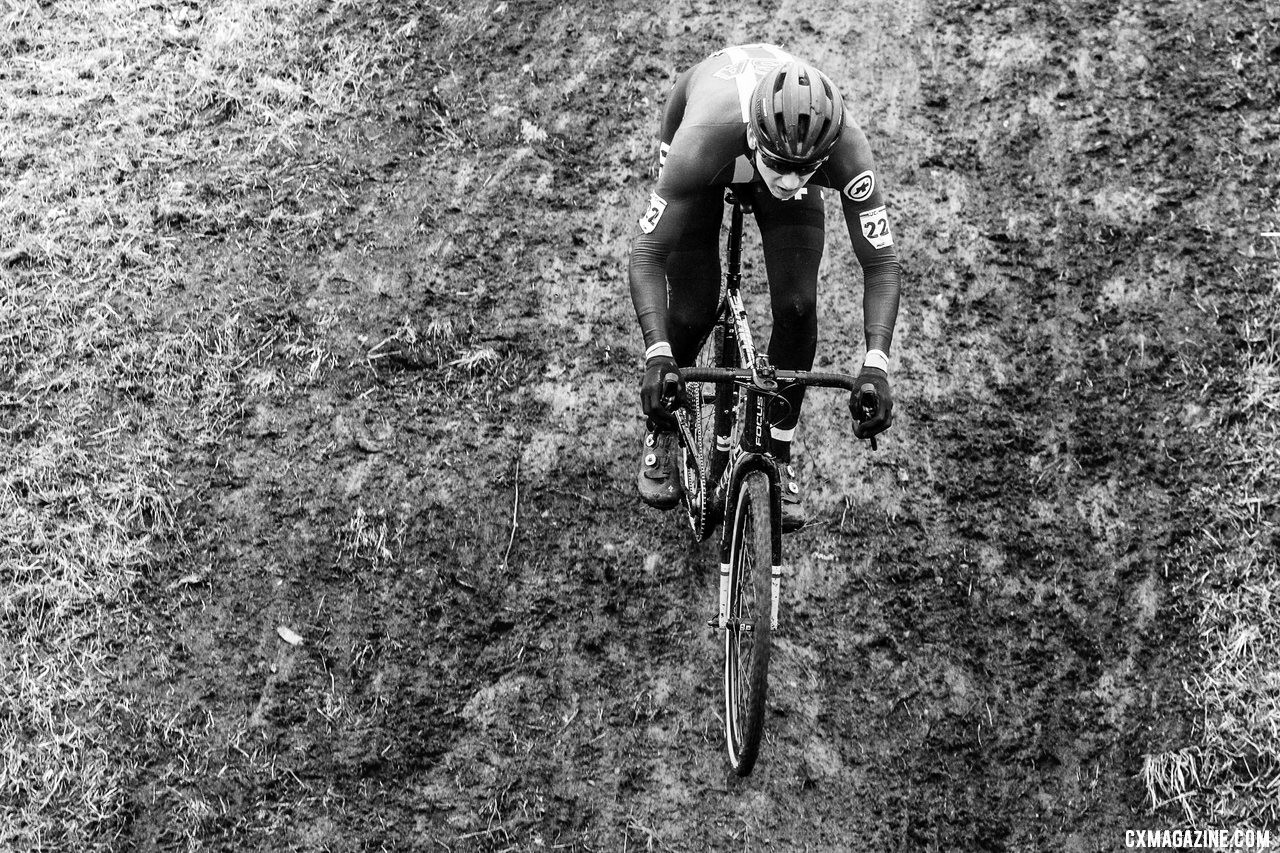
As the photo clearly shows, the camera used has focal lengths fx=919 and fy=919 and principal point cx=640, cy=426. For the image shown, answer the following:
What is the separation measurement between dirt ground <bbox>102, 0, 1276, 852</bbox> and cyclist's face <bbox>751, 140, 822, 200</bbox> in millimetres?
1965

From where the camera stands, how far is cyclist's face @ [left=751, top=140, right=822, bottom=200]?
3.89 m

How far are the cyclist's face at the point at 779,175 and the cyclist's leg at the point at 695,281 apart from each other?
0.44 meters

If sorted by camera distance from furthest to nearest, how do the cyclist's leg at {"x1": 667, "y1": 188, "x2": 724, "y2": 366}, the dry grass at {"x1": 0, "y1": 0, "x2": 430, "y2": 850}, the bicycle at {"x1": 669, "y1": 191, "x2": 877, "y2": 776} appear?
1. the dry grass at {"x1": 0, "y1": 0, "x2": 430, "y2": 850}
2. the cyclist's leg at {"x1": 667, "y1": 188, "x2": 724, "y2": 366}
3. the bicycle at {"x1": 669, "y1": 191, "x2": 877, "y2": 776}

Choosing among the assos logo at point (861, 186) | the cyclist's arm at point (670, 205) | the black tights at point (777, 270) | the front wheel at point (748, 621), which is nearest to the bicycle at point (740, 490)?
the front wheel at point (748, 621)

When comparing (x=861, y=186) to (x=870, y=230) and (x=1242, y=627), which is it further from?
(x=1242, y=627)

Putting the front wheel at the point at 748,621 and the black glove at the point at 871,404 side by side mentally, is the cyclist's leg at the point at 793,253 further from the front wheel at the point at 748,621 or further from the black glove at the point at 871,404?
the front wheel at the point at 748,621

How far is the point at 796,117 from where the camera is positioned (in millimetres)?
3748

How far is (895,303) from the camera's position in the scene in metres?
4.26

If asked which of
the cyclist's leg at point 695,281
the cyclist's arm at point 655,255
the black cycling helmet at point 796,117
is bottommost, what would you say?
the cyclist's leg at point 695,281

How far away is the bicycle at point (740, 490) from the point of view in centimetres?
372

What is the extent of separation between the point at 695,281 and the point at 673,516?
1459mm

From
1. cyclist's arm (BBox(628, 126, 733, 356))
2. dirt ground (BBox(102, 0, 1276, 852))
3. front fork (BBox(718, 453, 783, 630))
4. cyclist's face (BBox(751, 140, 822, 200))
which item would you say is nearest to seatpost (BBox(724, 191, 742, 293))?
cyclist's arm (BBox(628, 126, 733, 356))

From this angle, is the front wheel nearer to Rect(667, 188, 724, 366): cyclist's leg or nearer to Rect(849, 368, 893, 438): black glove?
Rect(849, 368, 893, 438): black glove

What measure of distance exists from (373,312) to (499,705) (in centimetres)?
269
